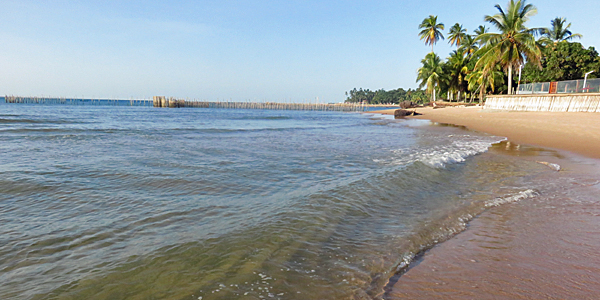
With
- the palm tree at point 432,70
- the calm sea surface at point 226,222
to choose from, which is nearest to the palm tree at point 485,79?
the palm tree at point 432,70

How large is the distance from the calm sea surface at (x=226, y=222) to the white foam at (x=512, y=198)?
5cm

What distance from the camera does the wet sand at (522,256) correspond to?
233cm

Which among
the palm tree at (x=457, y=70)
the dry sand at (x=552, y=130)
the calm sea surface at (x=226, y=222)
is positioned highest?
the palm tree at (x=457, y=70)

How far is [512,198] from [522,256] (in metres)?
2.27

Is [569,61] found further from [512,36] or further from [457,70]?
[457,70]

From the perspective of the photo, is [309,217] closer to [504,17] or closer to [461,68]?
[504,17]

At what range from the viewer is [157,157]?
8.14 m

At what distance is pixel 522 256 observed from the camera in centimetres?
288

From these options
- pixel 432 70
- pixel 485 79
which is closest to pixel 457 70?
pixel 432 70

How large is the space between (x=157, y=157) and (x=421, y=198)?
21.3 ft

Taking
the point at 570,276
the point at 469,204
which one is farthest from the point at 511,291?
the point at 469,204

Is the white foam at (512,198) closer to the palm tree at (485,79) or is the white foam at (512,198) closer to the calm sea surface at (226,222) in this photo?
the calm sea surface at (226,222)

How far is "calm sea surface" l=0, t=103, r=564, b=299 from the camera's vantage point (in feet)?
8.13

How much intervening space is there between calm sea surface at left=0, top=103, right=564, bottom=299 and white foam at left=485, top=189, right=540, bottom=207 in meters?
0.05
